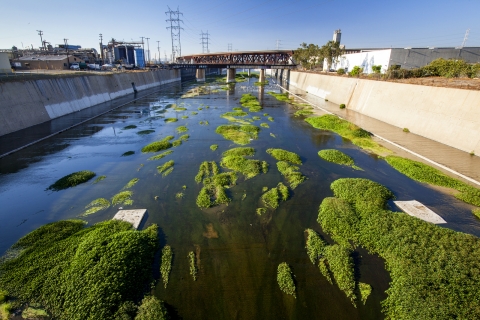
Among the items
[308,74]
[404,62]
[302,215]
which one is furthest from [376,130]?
[308,74]

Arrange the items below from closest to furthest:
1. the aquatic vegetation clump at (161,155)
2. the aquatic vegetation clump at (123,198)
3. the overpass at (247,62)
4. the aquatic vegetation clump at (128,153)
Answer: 1. the aquatic vegetation clump at (123,198)
2. the aquatic vegetation clump at (161,155)
3. the aquatic vegetation clump at (128,153)
4. the overpass at (247,62)

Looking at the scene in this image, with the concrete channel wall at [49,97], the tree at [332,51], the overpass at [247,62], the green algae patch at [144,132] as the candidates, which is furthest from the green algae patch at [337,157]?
the overpass at [247,62]

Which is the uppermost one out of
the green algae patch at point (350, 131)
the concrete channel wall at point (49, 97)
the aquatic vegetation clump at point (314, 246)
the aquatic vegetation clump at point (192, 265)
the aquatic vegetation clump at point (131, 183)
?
the concrete channel wall at point (49, 97)

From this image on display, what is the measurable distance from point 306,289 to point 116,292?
20.3 ft

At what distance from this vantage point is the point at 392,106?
2741 centimetres

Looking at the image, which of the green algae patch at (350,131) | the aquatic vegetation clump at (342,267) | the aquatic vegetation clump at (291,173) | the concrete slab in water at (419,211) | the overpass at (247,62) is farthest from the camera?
the overpass at (247,62)

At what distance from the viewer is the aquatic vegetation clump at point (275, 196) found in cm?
1283

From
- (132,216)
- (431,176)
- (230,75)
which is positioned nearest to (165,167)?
(132,216)

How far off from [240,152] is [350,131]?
42.3 ft

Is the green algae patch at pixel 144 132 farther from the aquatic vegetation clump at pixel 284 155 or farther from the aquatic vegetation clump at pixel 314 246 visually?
the aquatic vegetation clump at pixel 314 246

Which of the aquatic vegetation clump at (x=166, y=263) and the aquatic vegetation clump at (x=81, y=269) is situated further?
the aquatic vegetation clump at (x=166, y=263)

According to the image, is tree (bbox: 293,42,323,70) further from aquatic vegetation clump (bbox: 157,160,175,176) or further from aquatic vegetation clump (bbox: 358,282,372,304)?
aquatic vegetation clump (bbox: 358,282,372,304)

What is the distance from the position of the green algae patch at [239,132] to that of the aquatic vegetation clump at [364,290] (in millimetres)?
15642

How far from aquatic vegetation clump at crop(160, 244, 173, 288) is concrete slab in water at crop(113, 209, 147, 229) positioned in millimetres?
2149
